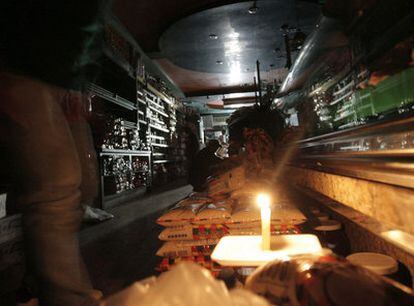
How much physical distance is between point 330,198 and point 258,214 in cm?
46

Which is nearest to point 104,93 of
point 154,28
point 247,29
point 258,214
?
point 154,28

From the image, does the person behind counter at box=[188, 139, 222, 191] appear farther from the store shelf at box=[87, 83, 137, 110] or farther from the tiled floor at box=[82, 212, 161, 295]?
the store shelf at box=[87, 83, 137, 110]

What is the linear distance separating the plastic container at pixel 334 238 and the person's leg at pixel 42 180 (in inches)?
49.0

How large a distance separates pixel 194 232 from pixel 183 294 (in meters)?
1.37

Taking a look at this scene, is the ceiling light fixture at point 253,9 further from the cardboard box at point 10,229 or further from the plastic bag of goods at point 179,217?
the cardboard box at point 10,229

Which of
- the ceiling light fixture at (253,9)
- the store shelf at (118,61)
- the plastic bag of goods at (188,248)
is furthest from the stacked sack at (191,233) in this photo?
the ceiling light fixture at (253,9)

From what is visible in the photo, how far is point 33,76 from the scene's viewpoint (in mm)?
1599

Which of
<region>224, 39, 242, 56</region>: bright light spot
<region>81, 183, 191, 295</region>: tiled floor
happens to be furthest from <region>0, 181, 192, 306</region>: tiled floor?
<region>224, 39, 242, 56</region>: bright light spot

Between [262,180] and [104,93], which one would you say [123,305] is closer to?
[262,180]

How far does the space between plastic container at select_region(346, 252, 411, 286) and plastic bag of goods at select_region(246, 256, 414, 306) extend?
375mm

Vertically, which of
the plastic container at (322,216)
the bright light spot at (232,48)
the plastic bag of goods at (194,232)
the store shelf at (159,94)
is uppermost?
the bright light spot at (232,48)

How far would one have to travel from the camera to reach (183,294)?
0.52 meters

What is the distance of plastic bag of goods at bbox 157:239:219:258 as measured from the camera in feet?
5.93

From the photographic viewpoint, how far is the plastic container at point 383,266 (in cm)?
93
